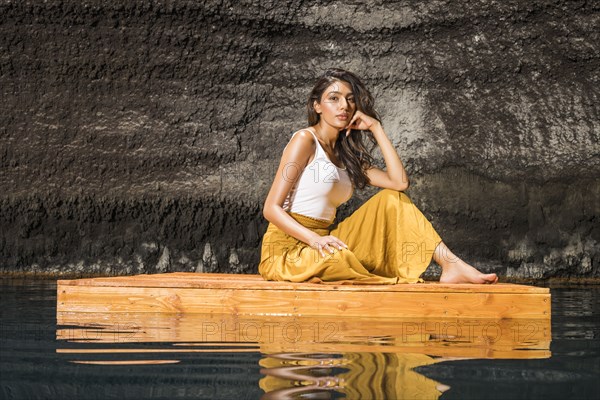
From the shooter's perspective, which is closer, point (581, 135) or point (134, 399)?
point (134, 399)

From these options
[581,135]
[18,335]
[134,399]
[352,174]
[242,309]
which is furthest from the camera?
[581,135]

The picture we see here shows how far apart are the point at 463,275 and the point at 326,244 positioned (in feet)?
2.21

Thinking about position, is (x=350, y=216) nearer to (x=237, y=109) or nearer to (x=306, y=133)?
(x=306, y=133)

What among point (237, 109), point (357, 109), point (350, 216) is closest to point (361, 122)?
point (357, 109)

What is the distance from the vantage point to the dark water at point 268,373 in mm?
2385

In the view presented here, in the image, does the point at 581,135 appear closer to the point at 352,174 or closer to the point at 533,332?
the point at 352,174

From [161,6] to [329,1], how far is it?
1.38 meters

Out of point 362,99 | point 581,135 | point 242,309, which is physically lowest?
point 242,309

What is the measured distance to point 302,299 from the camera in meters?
4.14

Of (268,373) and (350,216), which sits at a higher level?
(350,216)

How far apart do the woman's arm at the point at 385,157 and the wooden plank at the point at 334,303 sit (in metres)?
0.66

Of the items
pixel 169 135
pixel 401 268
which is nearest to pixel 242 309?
pixel 401 268

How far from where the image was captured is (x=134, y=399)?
2307 mm

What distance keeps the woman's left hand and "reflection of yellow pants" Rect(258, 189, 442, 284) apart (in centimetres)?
33
